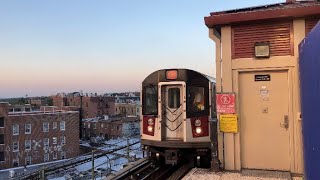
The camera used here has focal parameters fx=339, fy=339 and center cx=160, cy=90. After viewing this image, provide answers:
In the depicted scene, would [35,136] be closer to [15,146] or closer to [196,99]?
[15,146]

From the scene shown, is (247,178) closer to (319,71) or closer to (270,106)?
(270,106)

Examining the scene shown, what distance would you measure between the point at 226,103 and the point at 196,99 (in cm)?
208

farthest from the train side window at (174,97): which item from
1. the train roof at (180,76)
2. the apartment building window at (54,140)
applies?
the apartment building window at (54,140)

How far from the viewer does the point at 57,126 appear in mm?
51750

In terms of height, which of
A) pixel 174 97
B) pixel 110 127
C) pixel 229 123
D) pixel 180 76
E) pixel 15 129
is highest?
pixel 180 76

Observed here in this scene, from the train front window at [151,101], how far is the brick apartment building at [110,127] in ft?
163

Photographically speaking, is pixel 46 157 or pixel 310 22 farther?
pixel 46 157

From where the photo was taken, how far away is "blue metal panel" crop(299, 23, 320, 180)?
13.6 feet

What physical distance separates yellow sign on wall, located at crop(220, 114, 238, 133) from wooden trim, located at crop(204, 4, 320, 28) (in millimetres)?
2086

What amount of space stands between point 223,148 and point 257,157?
2.49 ft

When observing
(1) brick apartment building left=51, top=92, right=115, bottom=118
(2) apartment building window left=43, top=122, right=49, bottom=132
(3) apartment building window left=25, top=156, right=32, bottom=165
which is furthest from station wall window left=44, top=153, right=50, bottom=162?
(1) brick apartment building left=51, top=92, right=115, bottom=118

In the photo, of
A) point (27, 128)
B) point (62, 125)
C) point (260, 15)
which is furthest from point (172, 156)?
point (62, 125)

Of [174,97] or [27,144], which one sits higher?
[174,97]

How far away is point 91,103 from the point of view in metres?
78.7
